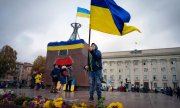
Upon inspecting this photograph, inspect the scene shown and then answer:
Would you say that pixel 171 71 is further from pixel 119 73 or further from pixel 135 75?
pixel 119 73

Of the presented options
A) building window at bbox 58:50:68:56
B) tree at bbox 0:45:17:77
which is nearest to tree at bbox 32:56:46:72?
tree at bbox 0:45:17:77

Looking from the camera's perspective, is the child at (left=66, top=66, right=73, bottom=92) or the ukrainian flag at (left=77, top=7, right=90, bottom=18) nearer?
the child at (left=66, top=66, right=73, bottom=92)

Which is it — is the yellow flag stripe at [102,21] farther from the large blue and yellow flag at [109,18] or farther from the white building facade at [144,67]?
the white building facade at [144,67]

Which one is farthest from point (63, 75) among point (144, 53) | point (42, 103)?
point (144, 53)

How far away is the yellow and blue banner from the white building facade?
50766mm

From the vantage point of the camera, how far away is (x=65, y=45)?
18.2m

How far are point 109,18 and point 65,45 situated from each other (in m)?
12.4

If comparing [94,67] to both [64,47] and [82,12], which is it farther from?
[64,47]

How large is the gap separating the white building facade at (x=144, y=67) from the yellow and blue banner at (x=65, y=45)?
167 ft

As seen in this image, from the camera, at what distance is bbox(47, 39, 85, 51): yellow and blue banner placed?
17.3 metres

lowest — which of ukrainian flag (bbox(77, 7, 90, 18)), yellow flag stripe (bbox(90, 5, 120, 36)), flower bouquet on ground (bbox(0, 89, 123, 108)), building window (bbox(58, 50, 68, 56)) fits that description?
flower bouquet on ground (bbox(0, 89, 123, 108))

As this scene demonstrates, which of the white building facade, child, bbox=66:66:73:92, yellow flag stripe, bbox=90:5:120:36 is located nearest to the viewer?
yellow flag stripe, bbox=90:5:120:36

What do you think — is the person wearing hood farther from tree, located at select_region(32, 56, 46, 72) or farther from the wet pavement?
tree, located at select_region(32, 56, 46, 72)

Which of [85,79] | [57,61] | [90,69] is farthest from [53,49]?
[90,69]
